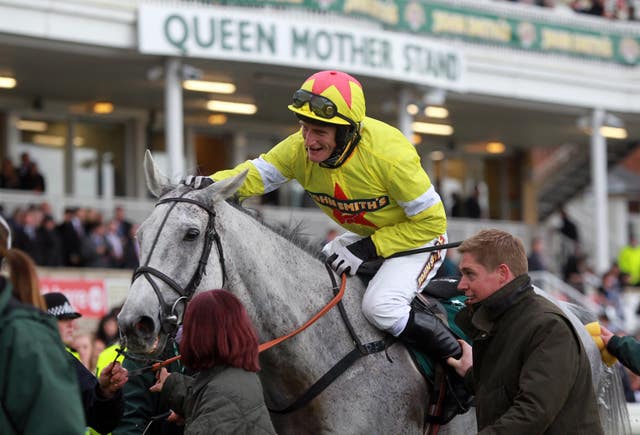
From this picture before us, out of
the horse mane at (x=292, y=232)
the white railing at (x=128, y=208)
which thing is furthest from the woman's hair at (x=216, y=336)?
the white railing at (x=128, y=208)

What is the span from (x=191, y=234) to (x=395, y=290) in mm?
1101

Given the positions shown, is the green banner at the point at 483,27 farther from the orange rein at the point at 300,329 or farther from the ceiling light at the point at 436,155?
the orange rein at the point at 300,329

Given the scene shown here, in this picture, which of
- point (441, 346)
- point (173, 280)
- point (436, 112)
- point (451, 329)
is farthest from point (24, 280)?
point (436, 112)

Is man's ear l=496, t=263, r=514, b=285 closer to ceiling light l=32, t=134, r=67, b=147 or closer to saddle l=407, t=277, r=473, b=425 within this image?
saddle l=407, t=277, r=473, b=425

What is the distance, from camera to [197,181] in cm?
519

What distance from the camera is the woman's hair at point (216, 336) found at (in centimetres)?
396

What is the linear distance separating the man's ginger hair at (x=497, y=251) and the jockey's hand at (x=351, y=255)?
1.12m

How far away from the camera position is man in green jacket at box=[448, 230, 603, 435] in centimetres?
425

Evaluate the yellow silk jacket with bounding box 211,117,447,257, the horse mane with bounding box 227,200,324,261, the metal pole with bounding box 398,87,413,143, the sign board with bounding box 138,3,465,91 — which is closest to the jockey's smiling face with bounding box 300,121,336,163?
the yellow silk jacket with bounding box 211,117,447,257

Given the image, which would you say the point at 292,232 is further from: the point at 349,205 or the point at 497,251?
the point at 497,251

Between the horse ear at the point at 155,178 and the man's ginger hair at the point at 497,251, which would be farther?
the horse ear at the point at 155,178

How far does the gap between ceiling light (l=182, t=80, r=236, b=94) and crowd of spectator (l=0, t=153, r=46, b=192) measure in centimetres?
305

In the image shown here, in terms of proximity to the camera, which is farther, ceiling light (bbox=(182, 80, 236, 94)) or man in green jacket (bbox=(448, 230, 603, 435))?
ceiling light (bbox=(182, 80, 236, 94))

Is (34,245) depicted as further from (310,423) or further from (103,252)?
(310,423)
